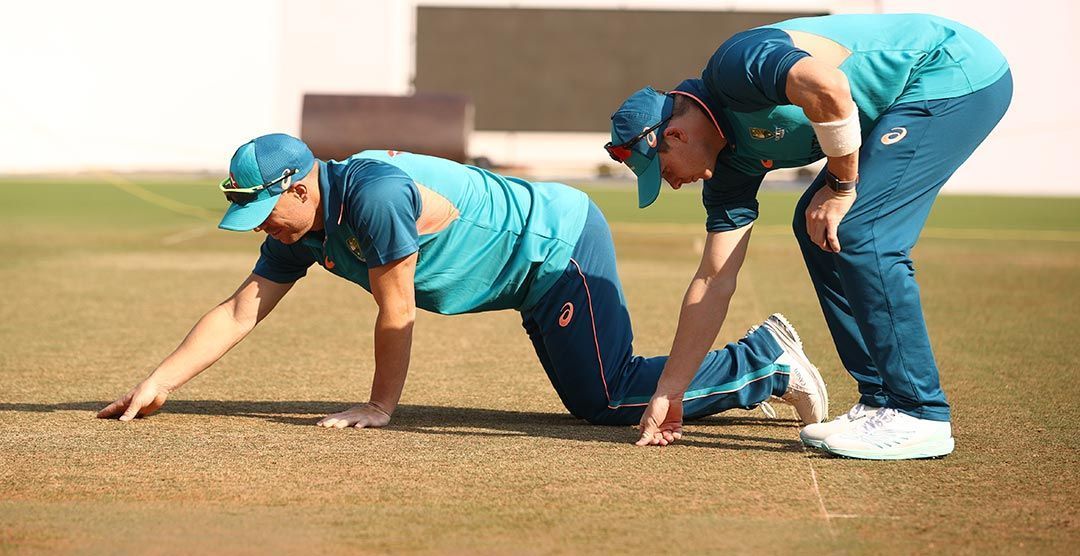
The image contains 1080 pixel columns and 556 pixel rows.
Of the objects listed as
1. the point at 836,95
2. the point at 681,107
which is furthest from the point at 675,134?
the point at 836,95

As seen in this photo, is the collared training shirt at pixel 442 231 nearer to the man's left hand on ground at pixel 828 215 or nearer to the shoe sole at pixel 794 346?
the shoe sole at pixel 794 346

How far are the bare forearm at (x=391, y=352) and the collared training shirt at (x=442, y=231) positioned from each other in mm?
156

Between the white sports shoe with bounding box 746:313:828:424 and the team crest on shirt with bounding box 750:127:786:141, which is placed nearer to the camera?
the team crest on shirt with bounding box 750:127:786:141

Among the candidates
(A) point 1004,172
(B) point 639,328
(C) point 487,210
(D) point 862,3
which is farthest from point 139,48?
(C) point 487,210

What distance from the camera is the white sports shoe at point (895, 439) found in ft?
11.7

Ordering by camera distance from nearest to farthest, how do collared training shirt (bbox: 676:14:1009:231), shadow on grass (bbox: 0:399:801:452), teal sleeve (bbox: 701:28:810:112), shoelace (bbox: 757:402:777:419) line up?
teal sleeve (bbox: 701:28:810:112) → collared training shirt (bbox: 676:14:1009:231) → shadow on grass (bbox: 0:399:801:452) → shoelace (bbox: 757:402:777:419)

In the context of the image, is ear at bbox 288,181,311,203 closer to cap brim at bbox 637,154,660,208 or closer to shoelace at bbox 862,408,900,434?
cap brim at bbox 637,154,660,208

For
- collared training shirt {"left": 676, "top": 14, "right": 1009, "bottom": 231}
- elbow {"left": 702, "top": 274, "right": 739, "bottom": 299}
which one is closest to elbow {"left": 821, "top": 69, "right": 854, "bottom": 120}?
collared training shirt {"left": 676, "top": 14, "right": 1009, "bottom": 231}

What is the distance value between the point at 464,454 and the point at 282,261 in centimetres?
88

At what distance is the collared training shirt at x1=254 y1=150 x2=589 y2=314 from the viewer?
3.59 metres

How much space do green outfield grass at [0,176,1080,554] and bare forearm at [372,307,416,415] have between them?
147mm

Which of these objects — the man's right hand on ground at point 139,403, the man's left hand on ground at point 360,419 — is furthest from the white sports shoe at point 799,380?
the man's right hand on ground at point 139,403

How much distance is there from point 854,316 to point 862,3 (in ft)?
59.1

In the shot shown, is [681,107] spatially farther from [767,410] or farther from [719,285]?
[767,410]
